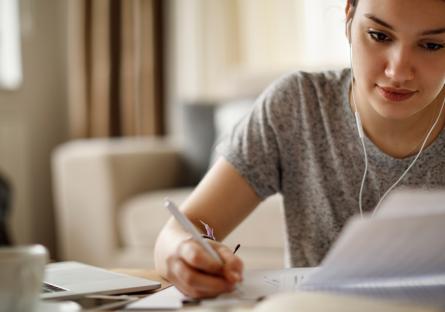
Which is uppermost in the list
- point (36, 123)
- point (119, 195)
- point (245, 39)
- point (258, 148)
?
point (245, 39)

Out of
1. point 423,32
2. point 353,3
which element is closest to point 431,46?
point 423,32

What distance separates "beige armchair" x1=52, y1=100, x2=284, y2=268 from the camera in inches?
101

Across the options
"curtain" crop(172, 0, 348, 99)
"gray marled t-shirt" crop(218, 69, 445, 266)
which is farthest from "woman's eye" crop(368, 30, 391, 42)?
"curtain" crop(172, 0, 348, 99)

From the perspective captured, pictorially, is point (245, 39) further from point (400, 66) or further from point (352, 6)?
point (400, 66)

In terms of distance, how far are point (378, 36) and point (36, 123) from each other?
2.75 m

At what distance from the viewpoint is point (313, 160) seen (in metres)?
1.20

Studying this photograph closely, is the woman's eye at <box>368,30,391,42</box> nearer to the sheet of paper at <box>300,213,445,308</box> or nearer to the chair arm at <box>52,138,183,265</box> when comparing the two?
the sheet of paper at <box>300,213,445,308</box>

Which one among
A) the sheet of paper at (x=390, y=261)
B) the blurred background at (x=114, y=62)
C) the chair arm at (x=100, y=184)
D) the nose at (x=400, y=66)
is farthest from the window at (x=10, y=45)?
the sheet of paper at (x=390, y=261)

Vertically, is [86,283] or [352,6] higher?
[352,6]

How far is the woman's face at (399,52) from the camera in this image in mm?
962

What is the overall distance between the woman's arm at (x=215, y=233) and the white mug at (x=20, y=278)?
17 centimetres

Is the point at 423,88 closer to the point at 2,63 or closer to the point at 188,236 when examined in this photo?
the point at 188,236

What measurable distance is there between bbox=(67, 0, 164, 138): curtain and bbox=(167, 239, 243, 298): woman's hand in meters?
2.79

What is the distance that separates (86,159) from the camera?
271 centimetres
